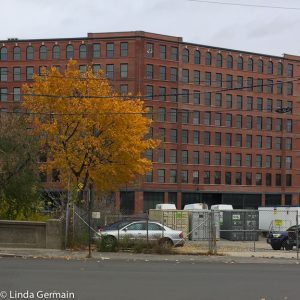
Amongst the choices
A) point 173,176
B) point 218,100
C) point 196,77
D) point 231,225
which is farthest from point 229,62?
point 231,225

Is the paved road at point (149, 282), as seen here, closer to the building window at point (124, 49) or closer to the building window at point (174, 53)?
the building window at point (124, 49)

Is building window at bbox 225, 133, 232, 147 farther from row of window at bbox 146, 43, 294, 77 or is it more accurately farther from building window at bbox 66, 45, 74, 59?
building window at bbox 66, 45, 74, 59

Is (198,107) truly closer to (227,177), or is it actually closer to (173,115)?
(173,115)

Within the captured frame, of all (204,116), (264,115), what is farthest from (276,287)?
(264,115)

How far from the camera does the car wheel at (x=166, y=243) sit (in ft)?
76.1

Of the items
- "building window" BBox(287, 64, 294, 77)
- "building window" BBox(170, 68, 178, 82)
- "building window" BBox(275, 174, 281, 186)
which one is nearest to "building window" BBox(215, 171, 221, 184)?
"building window" BBox(275, 174, 281, 186)

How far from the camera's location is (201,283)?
493 inches

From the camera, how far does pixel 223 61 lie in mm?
93188

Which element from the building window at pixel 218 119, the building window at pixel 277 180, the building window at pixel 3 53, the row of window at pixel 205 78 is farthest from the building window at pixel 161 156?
the building window at pixel 3 53

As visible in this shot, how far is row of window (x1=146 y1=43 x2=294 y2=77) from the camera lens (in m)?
88.8
